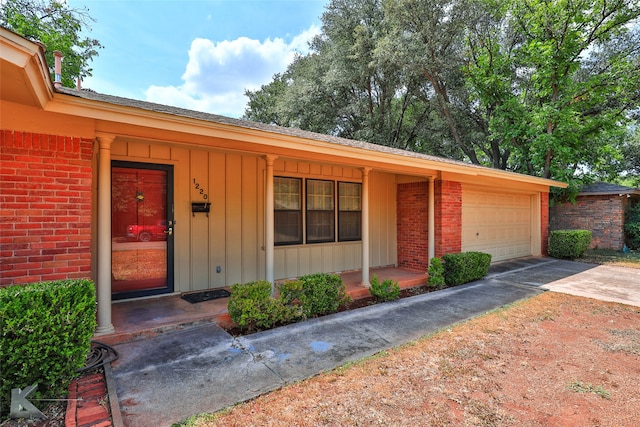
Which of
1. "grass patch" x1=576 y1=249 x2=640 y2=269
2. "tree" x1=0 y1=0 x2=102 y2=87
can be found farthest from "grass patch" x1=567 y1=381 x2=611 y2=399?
"tree" x1=0 y1=0 x2=102 y2=87

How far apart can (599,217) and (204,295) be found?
15.3m

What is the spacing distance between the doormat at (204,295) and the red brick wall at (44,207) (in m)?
1.77

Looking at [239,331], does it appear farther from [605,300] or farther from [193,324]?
[605,300]

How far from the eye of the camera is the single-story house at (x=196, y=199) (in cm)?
321

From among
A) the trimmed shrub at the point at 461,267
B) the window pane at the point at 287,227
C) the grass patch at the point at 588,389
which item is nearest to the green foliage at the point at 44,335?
the window pane at the point at 287,227

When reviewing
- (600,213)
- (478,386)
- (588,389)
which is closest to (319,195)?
(478,386)

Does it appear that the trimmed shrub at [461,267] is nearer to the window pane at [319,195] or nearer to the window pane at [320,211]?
the window pane at [320,211]

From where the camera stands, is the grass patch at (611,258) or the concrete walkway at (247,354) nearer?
the concrete walkway at (247,354)

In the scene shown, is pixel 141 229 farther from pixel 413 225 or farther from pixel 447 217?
pixel 447 217

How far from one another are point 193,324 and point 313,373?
1.92m

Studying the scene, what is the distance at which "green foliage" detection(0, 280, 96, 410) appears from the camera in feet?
7.41

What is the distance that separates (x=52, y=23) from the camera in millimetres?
12562

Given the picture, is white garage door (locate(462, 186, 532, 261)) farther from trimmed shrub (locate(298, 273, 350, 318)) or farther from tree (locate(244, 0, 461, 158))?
tree (locate(244, 0, 461, 158))

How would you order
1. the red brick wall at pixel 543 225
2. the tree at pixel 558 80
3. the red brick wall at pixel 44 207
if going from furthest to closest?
the tree at pixel 558 80
the red brick wall at pixel 543 225
the red brick wall at pixel 44 207
